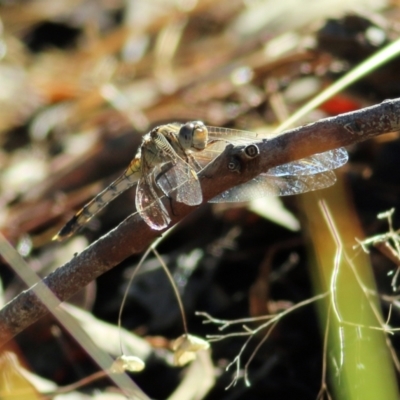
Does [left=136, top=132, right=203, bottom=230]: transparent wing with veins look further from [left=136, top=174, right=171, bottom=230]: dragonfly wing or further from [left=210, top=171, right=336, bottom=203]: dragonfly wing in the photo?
[left=210, top=171, right=336, bottom=203]: dragonfly wing

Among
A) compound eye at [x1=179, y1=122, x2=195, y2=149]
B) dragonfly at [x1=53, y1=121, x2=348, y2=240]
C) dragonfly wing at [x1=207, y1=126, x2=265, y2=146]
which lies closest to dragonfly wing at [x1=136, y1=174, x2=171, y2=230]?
dragonfly at [x1=53, y1=121, x2=348, y2=240]

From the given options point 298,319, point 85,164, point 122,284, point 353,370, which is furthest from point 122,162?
point 353,370

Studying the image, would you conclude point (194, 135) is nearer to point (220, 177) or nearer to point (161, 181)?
point (161, 181)

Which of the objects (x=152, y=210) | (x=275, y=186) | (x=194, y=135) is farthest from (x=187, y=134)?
(x=152, y=210)

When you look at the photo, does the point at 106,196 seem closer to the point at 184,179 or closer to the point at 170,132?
the point at 170,132

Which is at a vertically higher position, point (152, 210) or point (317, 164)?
point (152, 210)
